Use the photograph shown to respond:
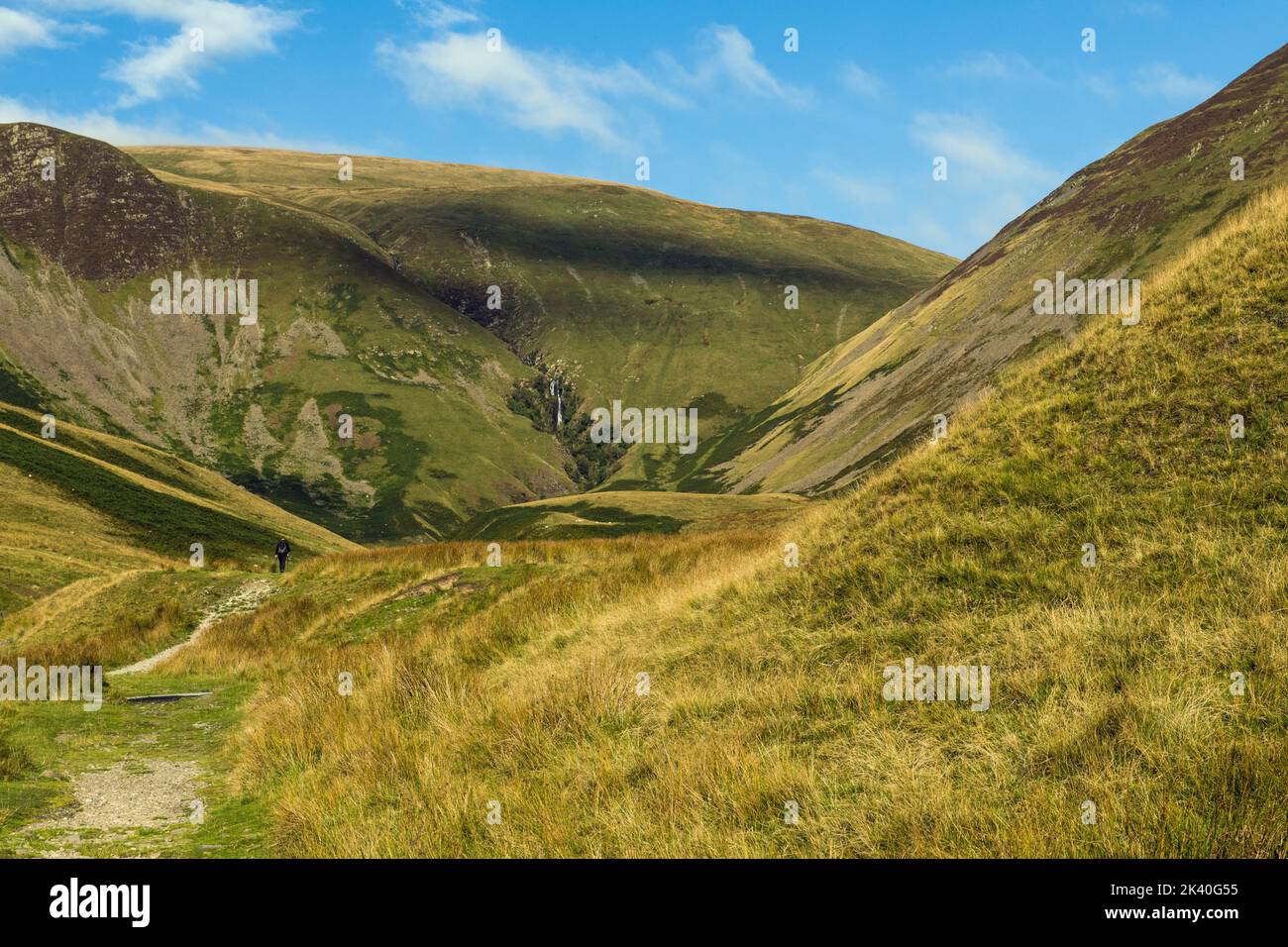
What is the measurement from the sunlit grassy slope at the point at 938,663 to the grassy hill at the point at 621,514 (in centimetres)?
4530

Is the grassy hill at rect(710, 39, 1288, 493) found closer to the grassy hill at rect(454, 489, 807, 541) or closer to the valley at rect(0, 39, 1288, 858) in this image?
the grassy hill at rect(454, 489, 807, 541)

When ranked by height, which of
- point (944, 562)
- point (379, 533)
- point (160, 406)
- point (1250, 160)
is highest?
point (1250, 160)

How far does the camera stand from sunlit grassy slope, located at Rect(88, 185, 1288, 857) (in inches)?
256

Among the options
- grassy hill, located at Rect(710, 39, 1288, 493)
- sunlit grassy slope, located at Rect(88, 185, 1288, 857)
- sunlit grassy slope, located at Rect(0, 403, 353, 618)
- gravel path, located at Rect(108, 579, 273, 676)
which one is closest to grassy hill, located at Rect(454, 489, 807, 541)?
sunlit grassy slope, located at Rect(0, 403, 353, 618)

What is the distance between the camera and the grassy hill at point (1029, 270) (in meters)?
131

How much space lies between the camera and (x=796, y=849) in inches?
249

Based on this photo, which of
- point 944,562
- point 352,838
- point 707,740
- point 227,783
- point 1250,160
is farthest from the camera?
point 1250,160

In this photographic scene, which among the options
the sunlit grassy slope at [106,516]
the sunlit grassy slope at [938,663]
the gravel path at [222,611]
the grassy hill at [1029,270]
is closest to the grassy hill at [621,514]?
the sunlit grassy slope at [106,516]

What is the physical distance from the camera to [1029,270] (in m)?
152

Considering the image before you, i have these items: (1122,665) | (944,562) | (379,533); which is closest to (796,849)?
(1122,665)

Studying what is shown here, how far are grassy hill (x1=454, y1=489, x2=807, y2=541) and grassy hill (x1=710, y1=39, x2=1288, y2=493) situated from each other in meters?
35.8

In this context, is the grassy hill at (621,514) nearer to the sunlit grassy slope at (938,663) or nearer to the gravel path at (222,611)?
the gravel path at (222,611)

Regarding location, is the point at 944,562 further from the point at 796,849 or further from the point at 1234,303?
the point at 1234,303

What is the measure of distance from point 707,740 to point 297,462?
202495mm
